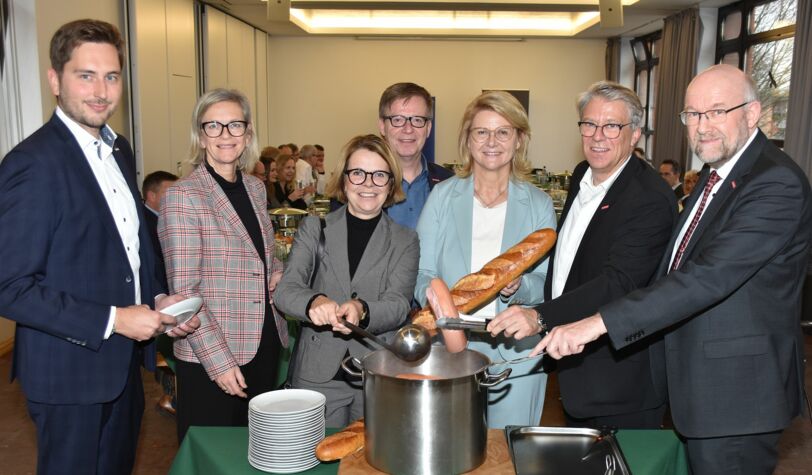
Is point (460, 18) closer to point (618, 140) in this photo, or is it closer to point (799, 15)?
point (799, 15)

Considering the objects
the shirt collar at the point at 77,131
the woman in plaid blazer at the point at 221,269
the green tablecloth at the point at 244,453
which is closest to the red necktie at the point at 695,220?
the green tablecloth at the point at 244,453

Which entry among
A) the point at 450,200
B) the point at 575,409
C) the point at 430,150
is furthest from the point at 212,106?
the point at 430,150

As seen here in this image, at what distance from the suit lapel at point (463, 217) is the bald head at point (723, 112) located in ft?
2.29

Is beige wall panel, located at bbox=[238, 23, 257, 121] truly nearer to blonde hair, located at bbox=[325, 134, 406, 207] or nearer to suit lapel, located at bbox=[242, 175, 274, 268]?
suit lapel, located at bbox=[242, 175, 274, 268]

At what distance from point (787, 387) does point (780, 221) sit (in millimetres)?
410

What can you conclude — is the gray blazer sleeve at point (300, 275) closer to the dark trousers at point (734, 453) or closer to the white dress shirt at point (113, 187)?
the white dress shirt at point (113, 187)

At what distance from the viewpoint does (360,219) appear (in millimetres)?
2025

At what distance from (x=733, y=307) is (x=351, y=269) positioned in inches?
39.4

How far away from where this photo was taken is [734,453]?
1644 millimetres

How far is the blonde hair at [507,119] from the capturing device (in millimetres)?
2086

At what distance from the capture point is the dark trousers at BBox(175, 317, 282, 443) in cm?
203

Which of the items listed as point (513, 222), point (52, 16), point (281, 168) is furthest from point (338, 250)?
point (281, 168)

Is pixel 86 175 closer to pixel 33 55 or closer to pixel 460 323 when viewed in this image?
pixel 460 323

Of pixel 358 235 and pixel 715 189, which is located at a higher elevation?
pixel 715 189
